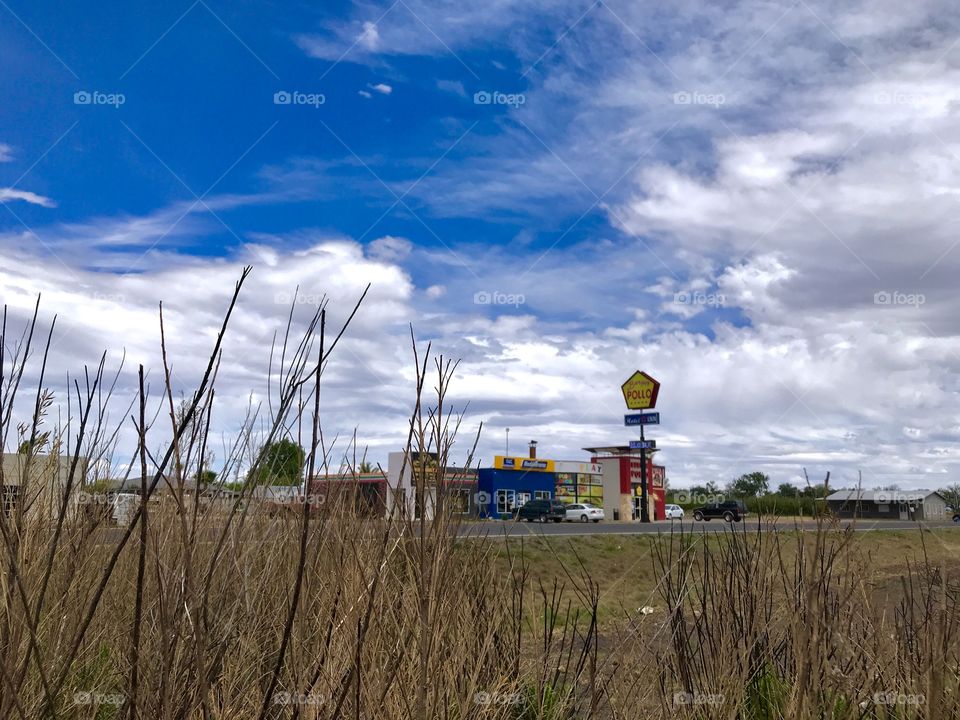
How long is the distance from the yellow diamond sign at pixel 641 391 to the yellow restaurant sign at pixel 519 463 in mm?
6798

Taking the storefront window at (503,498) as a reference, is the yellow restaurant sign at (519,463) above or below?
above

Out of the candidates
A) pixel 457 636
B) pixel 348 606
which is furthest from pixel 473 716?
pixel 348 606

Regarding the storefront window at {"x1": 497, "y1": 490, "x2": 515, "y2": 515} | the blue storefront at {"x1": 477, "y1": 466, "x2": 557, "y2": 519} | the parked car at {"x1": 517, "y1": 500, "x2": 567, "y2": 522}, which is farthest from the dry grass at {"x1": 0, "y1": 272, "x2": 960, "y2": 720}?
the storefront window at {"x1": 497, "y1": 490, "x2": 515, "y2": 515}

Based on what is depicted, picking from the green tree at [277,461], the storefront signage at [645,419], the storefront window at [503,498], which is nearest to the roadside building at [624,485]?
the storefront signage at [645,419]

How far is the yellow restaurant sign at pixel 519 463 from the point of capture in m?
52.2

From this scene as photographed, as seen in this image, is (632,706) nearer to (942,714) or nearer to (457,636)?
(457,636)

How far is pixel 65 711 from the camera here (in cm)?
303

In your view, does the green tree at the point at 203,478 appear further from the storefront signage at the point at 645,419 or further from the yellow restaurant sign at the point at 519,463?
the storefront signage at the point at 645,419

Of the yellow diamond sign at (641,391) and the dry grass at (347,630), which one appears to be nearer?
the dry grass at (347,630)

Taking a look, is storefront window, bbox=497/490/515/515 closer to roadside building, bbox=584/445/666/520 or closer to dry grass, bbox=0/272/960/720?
roadside building, bbox=584/445/666/520

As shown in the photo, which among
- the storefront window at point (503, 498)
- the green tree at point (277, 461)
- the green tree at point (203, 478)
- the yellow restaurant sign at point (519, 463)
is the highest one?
the yellow restaurant sign at point (519, 463)

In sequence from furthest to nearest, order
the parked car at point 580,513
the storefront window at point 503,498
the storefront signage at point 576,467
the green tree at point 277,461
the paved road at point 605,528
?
the storefront signage at point 576,467, the storefront window at point 503,498, the parked car at point 580,513, the paved road at point 605,528, the green tree at point 277,461

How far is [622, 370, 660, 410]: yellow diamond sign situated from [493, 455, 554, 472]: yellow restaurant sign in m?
6.80

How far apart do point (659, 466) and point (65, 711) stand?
63.8 metres
